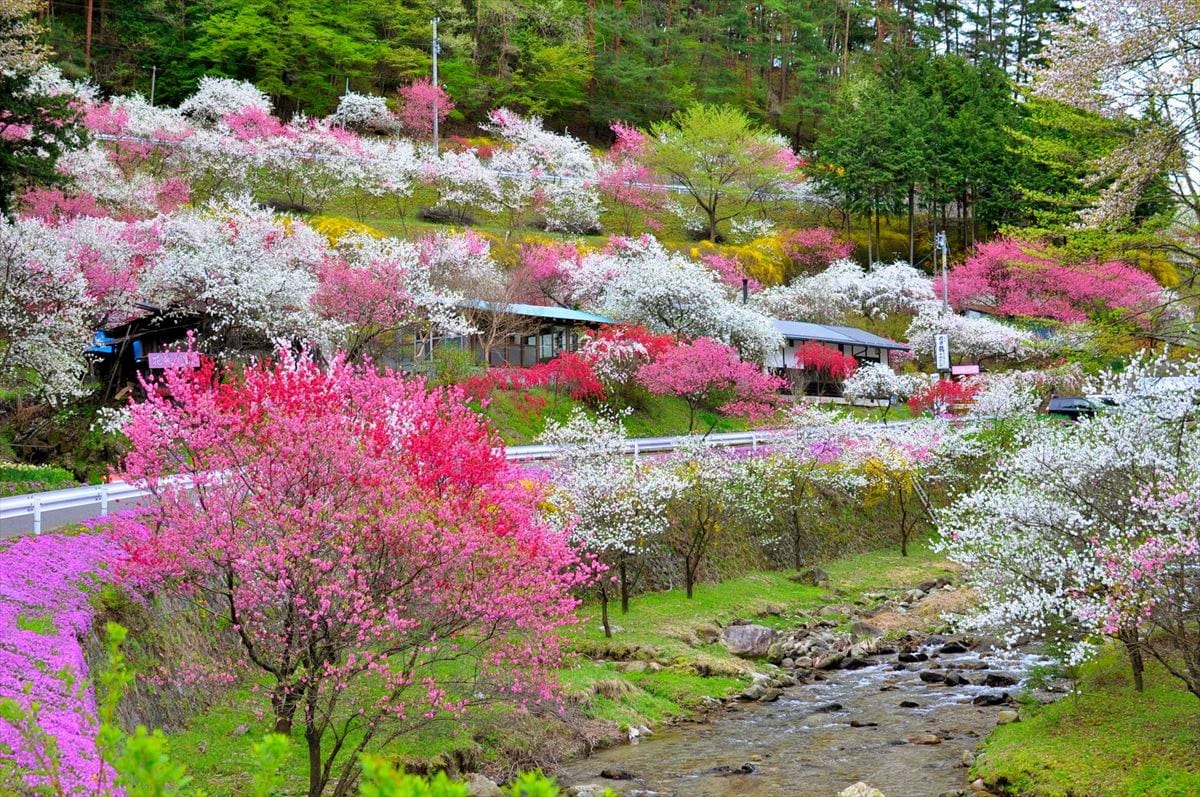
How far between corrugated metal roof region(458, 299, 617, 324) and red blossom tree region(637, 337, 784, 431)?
4589 millimetres

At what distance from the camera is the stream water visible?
1469 centimetres

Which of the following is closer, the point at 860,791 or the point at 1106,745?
the point at 860,791

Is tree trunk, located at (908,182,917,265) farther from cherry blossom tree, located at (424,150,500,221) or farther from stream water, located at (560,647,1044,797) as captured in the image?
stream water, located at (560,647,1044,797)

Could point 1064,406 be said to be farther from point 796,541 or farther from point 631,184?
point 631,184

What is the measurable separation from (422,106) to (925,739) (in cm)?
5704

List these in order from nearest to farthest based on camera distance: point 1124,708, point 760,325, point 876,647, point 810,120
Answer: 1. point 1124,708
2. point 876,647
3. point 760,325
4. point 810,120

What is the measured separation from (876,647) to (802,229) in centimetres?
4652

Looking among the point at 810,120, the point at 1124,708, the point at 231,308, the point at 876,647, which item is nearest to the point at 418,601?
the point at 1124,708

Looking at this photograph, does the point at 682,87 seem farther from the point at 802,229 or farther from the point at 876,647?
the point at 876,647

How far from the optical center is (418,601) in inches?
484

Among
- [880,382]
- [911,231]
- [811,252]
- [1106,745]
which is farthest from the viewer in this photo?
[811,252]

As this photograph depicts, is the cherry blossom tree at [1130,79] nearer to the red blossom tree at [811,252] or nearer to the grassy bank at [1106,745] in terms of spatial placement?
the grassy bank at [1106,745]

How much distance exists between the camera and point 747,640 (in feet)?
75.2

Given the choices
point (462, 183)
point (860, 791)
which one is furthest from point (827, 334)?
point (860, 791)
